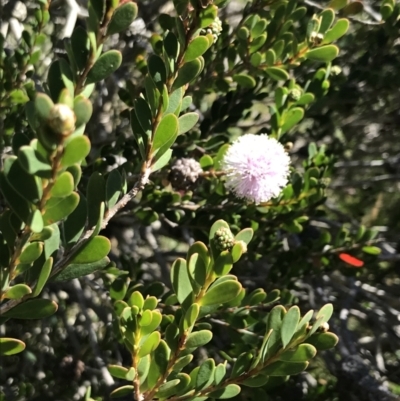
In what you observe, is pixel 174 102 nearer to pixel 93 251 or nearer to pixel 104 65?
pixel 104 65

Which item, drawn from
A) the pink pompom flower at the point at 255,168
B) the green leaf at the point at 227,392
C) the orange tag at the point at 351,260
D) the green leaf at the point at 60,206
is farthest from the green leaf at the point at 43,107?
the orange tag at the point at 351,260

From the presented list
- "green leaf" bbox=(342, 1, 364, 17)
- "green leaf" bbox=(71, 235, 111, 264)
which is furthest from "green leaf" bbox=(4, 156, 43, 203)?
"green leaf" bbox=(342, 1, 364, 17)

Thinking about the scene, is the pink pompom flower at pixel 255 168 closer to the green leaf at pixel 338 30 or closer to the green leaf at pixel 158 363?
the green leaf at pixel 338 30

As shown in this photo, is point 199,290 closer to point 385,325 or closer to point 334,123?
point 385,325

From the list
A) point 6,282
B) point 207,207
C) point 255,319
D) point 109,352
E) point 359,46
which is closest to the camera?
point 6,282

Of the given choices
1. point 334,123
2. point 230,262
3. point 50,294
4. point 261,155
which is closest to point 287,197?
point 261,155

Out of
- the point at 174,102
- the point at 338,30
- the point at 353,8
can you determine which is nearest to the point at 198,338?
the point at 174,102
